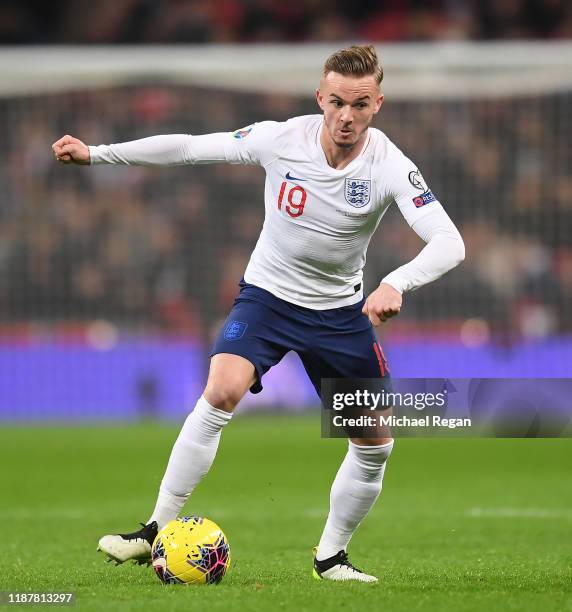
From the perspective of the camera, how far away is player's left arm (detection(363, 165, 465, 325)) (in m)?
4.93

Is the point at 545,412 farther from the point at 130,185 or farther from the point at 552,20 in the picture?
the point at 552,20

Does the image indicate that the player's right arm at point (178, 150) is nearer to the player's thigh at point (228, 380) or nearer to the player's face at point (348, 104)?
the player's face at point (348, 104)

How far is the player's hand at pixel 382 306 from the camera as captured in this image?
490cm

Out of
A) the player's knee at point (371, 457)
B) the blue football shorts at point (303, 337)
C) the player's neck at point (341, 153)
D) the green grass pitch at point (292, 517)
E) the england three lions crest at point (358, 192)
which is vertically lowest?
the green grass pitch at point (292, 517)

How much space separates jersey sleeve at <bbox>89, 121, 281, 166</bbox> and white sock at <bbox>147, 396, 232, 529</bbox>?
1.07 meters

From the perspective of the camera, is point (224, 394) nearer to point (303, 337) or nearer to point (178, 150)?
point (303, 337)

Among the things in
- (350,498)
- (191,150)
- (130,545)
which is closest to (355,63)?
(191,150)

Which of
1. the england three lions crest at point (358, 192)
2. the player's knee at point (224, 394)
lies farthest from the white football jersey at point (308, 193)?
the player's knee at point (224, 394)

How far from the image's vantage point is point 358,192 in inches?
222

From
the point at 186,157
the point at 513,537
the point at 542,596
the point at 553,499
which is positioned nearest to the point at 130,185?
the point at 553,499

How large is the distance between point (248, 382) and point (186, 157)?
1.04 m

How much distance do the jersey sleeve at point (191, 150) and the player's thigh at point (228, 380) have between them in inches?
35.1

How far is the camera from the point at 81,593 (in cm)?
517

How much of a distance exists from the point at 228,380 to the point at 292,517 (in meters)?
3.68
